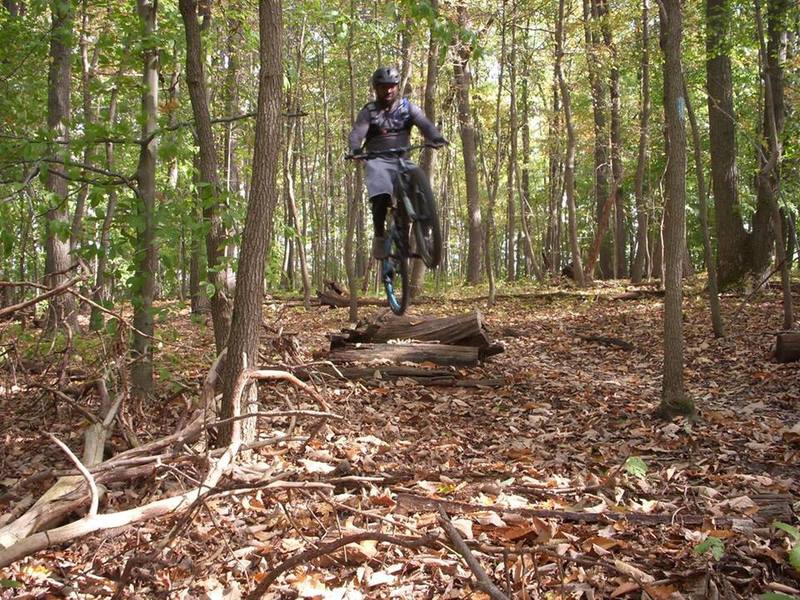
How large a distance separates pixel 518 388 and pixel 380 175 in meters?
2.79

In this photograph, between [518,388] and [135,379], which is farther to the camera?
[518,388]

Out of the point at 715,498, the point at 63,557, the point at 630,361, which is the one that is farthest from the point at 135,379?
the point at 630,361

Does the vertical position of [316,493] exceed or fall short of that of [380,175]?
it falls short

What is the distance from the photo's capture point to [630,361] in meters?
8.16

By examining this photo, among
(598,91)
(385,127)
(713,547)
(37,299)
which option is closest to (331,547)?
(713,547)

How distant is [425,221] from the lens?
6.44m

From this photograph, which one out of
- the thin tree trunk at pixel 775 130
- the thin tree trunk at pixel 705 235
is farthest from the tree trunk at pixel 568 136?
the thin tree trunk at pixel 705 235

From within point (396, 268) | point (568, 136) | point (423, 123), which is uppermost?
point (568, 136)

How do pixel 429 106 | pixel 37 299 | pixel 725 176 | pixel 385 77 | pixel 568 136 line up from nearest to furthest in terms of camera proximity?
pixel 37 299 → pixel 385 77 → pixel 725 176 → pixel 429 106 → pixel 568 136

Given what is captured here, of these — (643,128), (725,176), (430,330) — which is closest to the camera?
(430,330)

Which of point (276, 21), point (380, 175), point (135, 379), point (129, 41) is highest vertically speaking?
point (129, 41)

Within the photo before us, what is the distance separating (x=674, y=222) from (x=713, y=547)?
3332 mm

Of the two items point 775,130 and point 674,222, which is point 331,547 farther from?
point 775,130

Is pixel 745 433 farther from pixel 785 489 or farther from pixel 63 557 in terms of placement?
pixel 63 557
